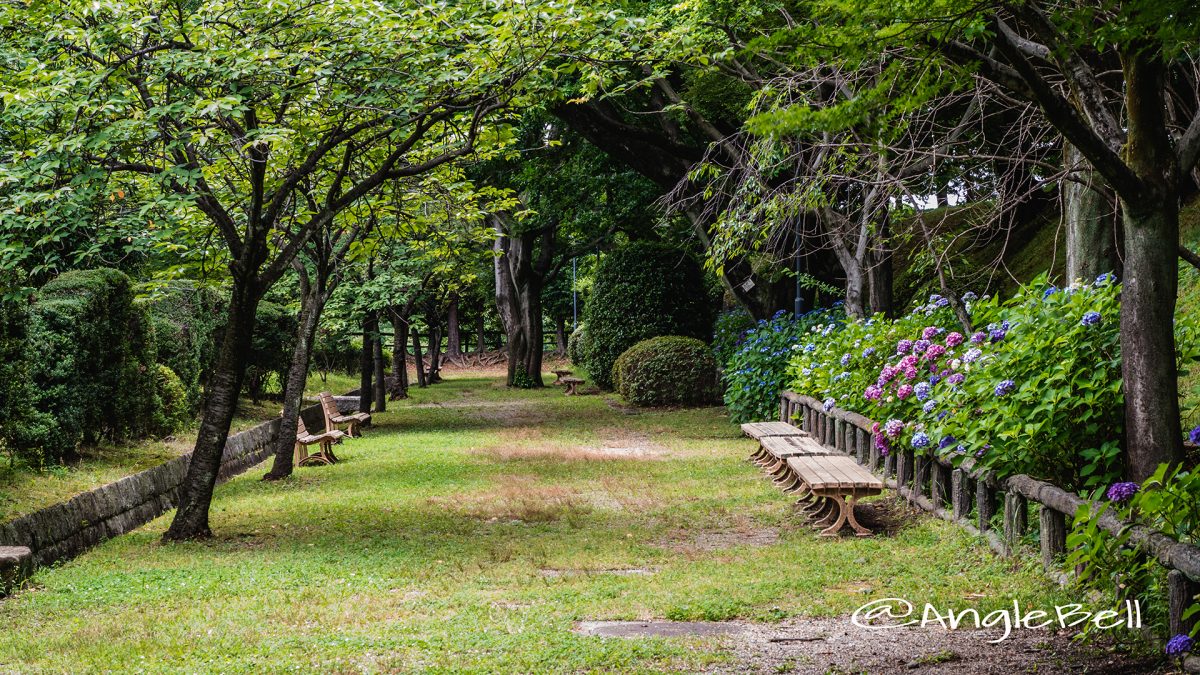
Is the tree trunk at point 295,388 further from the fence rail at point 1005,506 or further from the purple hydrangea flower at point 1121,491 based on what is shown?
the purple hydrangea flower at point 1121,491

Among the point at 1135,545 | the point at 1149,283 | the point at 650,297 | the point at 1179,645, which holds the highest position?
the point at 650,297

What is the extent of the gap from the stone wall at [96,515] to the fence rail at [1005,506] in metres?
7.09

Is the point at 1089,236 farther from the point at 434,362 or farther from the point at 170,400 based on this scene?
the point at 434,362

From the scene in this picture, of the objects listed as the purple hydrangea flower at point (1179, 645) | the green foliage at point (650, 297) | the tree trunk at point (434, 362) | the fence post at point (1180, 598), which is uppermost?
the green foliage at point (650, 297)

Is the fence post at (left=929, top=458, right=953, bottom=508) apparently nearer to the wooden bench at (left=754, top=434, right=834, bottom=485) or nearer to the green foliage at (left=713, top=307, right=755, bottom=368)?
the wooden bench at (left=754, top=434, right=834, bottom=485)

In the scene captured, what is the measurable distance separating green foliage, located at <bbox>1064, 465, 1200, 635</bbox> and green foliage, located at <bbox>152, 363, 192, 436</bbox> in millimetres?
12402

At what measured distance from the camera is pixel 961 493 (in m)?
8.29

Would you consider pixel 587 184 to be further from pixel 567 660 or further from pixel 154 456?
pixel 567 660

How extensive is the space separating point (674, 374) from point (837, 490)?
1496 centimetres

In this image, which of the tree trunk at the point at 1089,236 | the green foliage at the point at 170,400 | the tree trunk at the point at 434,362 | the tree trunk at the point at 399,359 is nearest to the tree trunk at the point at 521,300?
the tree trunk at the point at 399,359

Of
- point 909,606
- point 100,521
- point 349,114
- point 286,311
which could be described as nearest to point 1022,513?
point 909,606

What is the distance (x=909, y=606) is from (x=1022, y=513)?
1328 mm

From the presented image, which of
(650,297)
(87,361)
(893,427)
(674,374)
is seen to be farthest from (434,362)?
(893,427)

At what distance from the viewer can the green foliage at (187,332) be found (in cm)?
1619
